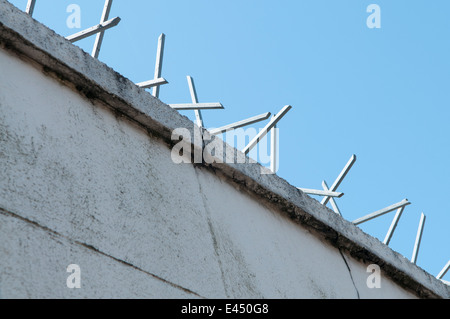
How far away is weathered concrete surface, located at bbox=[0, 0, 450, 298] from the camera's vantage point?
307 centimetres

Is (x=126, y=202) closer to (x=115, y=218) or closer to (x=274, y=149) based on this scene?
(x=115, y=218)

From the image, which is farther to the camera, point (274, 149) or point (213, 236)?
point (274, 149)

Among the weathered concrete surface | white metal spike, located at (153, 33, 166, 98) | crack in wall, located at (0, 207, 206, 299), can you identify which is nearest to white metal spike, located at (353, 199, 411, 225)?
white metal spike, located at (153, 33, 166, 98)

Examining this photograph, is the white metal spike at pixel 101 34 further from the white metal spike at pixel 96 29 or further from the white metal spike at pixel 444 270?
the white metal spike at pixel 444 270

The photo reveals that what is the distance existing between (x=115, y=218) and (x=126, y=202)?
0.17m

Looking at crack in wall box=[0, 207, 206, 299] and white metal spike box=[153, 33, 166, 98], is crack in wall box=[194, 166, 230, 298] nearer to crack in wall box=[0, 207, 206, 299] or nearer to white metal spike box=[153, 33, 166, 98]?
crack in wall box=[0, 207, 206, 299]

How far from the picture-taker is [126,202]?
3537 mm

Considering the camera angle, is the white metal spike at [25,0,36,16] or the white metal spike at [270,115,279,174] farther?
the white metal spike at [270,115,279,174]

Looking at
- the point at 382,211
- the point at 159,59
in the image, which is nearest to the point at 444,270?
the point at 382,211

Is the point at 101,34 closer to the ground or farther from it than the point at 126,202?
farther from it

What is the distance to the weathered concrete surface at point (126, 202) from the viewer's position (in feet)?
10.1
